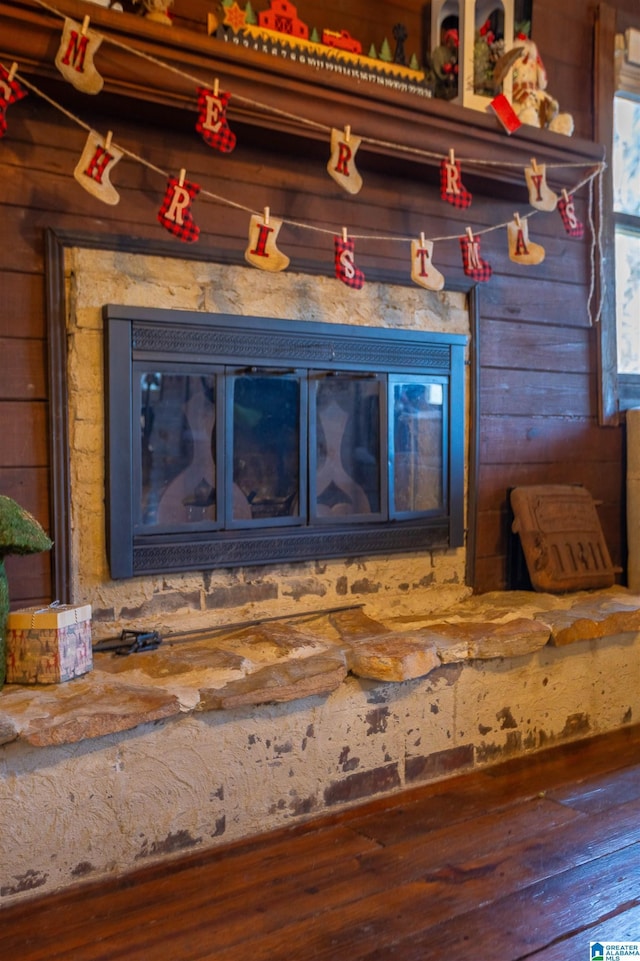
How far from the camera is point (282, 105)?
2129mm

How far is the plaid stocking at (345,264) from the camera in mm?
2193

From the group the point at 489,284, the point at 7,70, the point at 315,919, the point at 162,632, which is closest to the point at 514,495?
the point at 489,284

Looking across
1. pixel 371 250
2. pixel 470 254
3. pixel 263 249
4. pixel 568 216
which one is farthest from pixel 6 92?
pixel 568 216

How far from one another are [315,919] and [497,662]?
93cm

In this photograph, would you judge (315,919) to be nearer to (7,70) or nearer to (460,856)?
(460,856)

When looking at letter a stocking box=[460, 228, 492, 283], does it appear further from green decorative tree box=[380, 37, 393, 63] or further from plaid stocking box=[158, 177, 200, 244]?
plaid stocking box=[158, 177, 200, 244]

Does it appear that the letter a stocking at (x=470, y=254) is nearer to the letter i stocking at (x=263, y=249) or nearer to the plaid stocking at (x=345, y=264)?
the plaid stocking at (x=345, y=264)

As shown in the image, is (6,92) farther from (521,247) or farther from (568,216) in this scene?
(568,216)

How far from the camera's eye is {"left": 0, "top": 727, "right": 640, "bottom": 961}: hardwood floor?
1406 millimetres

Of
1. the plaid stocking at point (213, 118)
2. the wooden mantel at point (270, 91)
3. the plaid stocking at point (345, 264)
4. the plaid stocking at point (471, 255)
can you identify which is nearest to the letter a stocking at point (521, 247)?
the plaid stocking at point (471, 255)

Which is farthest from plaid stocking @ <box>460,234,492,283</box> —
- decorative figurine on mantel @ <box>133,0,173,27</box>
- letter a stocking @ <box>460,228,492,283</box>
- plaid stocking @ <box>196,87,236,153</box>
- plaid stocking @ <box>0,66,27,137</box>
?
plaid stocking @ <box>0,66,27,137</box>

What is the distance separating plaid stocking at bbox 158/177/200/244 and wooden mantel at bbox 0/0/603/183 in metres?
0.22

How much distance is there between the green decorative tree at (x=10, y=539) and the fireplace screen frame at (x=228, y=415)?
0.33 meters

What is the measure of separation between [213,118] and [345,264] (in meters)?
0.50
